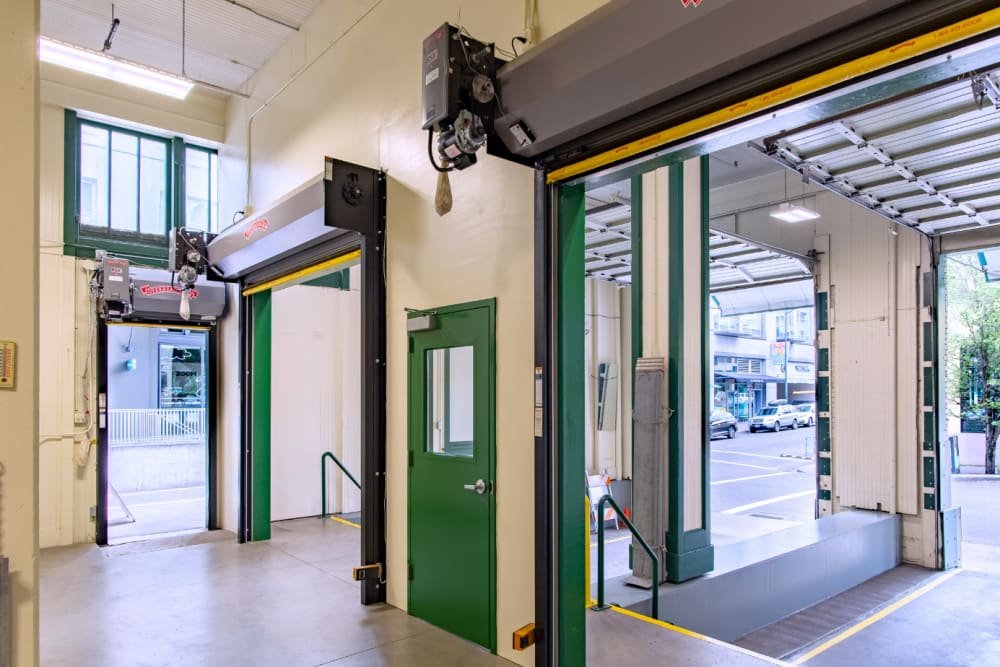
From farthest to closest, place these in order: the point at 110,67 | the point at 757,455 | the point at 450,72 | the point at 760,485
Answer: the point at 757,455, the point at 760,485, the point at 110,67, the point at 450,72

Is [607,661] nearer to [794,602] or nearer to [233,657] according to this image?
[233,657]

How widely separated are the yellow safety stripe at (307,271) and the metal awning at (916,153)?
3789mm

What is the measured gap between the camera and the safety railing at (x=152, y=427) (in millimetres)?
11633

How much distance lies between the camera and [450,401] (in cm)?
435

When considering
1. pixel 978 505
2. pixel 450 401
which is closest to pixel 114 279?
pixel 450 401

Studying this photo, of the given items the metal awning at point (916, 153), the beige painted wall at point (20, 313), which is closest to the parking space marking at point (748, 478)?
the metal awning at point (916, 153)

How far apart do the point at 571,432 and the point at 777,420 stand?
25642mm

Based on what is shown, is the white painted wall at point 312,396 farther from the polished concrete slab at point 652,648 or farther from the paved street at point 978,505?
the paved street at point 978,505

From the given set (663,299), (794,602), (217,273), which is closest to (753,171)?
(663,299)

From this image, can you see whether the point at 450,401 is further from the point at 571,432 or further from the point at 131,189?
the point at 131,189

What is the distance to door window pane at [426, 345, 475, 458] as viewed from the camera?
418cm

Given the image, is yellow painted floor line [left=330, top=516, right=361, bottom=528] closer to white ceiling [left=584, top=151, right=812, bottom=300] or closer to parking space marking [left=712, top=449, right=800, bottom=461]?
white ceiling [left=584, top=151, right=812, bottom=300]

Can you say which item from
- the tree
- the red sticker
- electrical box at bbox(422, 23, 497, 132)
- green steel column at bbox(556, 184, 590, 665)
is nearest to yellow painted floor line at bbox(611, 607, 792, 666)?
green steel column at bbox(556, 184, 590, 665)

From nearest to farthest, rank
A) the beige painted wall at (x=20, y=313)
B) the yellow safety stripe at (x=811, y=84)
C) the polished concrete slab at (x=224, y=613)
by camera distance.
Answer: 1. the yellow safety stripe at (x=811, y=84)
2. the beige painted wall at (x=20, y=313)
3. the polished concrete slab at (x=224, y=613)
